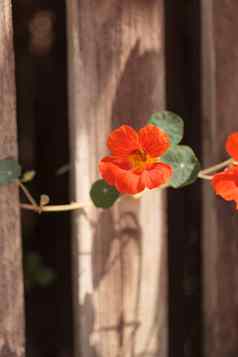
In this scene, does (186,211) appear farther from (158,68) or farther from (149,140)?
(149,140)

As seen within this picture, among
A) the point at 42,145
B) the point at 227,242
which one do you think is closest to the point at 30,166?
the point at 42,145

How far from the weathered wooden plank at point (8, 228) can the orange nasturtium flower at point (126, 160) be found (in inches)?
7.5

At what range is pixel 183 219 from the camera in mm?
1932

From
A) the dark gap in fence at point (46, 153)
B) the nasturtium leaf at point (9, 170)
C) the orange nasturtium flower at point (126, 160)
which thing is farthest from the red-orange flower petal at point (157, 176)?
the dark gap in fence at point (46, 153)

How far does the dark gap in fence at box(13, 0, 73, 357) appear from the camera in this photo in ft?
6.32

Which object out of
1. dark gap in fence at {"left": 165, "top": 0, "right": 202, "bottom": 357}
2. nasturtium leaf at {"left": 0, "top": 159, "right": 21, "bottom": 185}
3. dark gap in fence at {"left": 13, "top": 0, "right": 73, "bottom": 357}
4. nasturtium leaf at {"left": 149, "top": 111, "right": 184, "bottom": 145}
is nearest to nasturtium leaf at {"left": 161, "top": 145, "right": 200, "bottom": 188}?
nasturtium leaf at {"left": 149, "top": 111, "right": 184, "bottom": 145}

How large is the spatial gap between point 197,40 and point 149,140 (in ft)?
2.16

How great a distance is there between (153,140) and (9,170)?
25 centimetres

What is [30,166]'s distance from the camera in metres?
2.04

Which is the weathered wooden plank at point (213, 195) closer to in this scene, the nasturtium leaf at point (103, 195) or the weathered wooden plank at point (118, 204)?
the weathered wooden plank at point (118, 204)

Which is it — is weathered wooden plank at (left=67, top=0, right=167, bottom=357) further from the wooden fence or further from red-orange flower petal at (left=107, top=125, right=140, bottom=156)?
red-orange flower petal at (left=107, top=125, right=140, bottom=156)

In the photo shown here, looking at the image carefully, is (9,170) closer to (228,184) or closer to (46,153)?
(228,184)

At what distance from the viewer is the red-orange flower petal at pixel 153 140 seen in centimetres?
125

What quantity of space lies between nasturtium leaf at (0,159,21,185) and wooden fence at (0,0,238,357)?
21 millimetres
